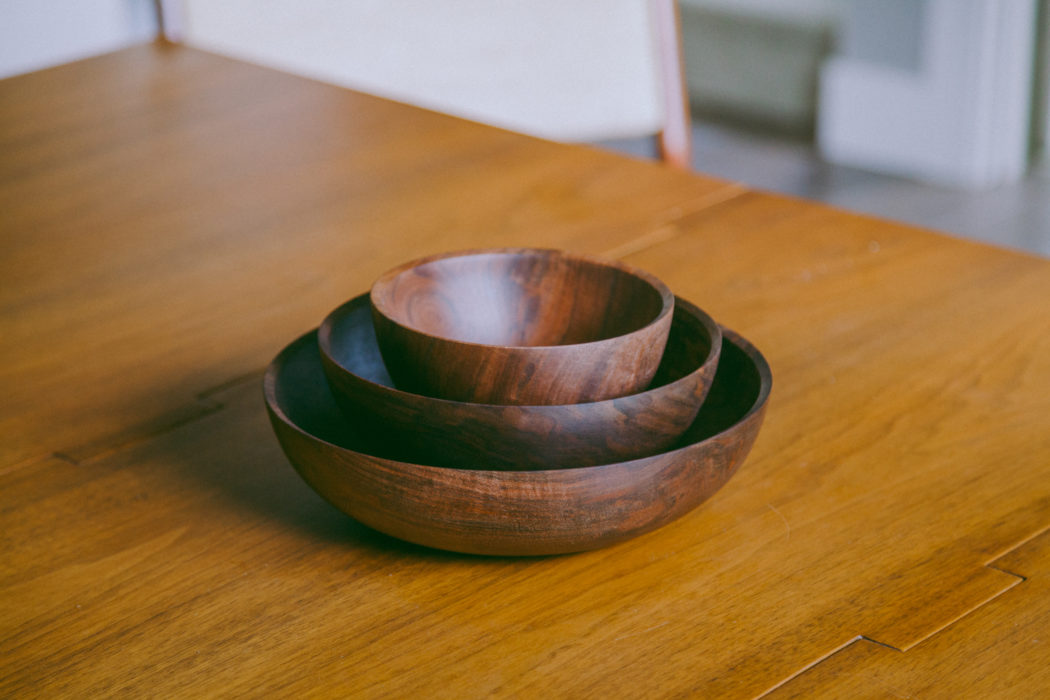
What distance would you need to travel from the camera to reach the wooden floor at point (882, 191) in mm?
2666

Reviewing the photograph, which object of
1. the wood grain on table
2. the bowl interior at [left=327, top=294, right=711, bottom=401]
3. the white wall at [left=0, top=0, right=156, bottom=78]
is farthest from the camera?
the white wall at [left=0, top=0, right=156, bottom=78]

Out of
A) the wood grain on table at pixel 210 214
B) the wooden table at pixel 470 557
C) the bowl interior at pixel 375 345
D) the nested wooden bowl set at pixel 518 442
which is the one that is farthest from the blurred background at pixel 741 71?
the nested wooden bowl set at pixel 518 442

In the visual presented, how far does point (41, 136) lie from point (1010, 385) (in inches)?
32.6

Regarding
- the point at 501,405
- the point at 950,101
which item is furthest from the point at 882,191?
the point at 501,405

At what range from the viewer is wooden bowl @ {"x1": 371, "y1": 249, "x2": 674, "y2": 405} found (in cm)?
46

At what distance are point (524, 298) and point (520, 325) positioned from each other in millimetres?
13

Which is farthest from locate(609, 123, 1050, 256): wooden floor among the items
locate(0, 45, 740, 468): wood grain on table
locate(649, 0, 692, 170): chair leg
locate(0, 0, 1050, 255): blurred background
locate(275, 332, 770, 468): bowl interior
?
locate(275, 332, 770, 468): bowl interior

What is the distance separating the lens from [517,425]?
1.48 feet

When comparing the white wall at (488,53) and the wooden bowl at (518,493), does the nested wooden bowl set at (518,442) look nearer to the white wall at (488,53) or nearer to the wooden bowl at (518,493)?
the wooden bowl at (518,493)

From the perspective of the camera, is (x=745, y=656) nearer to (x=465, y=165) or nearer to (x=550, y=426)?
(x=550, y=426)

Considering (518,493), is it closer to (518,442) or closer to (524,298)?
(518,442)

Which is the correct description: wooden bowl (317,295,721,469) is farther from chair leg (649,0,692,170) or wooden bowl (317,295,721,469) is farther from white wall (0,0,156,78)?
white wall (0,0,156,78)

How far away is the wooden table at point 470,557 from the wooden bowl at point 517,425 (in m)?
0.05

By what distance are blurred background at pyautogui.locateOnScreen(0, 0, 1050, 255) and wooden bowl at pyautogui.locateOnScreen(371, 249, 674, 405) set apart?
2.70ft
